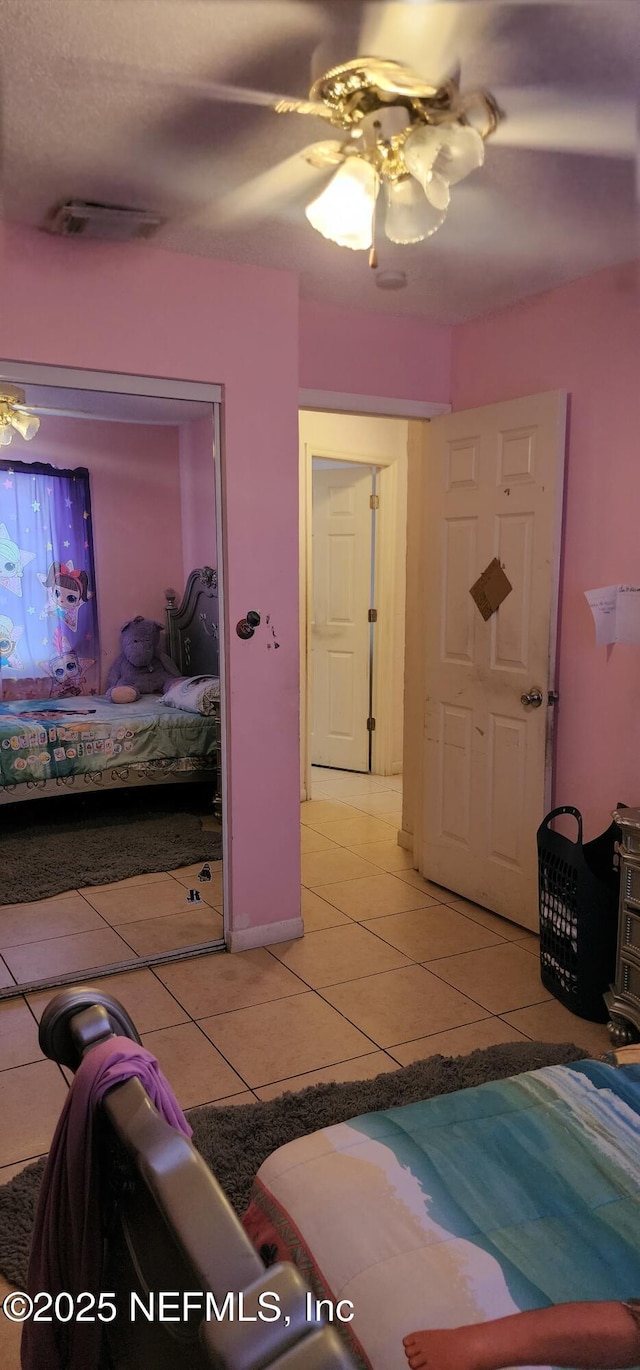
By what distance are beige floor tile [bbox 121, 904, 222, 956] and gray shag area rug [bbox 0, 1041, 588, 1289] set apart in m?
1.00

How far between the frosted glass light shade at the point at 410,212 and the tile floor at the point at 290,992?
86.4 inches

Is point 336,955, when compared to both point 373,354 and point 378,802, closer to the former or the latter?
point 378,802

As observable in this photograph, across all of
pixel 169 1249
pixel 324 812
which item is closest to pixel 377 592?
pixel 324 812

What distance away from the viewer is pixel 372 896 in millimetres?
3848

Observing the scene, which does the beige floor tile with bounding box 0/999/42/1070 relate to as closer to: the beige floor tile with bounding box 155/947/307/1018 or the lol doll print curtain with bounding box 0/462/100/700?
the beige floor tile with bounding box 155/947/307/1018

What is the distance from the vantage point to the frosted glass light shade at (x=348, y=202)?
1.80 meters

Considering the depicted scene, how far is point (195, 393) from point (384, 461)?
276 centimetres

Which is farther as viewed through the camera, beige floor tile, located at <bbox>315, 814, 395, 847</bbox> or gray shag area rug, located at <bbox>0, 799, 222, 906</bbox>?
beige floor tile, located at <bbox>315, 814, 395, 847</bbox>

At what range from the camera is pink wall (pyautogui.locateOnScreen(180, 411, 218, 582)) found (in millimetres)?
3047

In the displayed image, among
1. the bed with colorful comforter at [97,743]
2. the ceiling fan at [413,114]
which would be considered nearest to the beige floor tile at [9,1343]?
the bed with colorful comforter at [97,743]

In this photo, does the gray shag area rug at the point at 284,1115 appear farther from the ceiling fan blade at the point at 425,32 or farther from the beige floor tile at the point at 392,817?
the beige floor tile at the point at 392,817

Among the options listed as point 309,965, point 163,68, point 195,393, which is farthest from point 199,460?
point 309,965

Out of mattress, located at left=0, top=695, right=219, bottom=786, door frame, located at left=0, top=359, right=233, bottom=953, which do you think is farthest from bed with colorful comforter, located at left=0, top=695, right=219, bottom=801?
door frame, located at left=0, top=359, right=233, bottom=953

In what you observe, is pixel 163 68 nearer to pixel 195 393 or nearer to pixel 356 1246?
pixel 195 393
